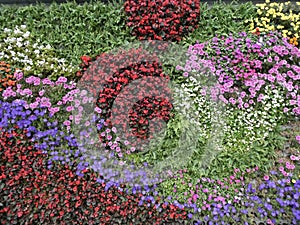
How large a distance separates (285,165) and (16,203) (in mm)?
3105

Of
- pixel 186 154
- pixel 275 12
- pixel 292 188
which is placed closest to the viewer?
pixel 292 188

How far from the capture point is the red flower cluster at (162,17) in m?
4.62

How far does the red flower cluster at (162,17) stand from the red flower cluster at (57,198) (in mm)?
2128

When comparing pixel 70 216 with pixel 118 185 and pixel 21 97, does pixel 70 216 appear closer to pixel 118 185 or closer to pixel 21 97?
pixel 118 185

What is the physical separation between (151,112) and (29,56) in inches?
75.2

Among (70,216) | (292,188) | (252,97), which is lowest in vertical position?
(70,216)

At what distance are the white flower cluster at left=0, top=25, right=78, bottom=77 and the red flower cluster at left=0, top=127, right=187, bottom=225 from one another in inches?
42.0

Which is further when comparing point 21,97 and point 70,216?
point 21,97

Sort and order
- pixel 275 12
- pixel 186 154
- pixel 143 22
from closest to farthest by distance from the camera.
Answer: pixel 186 154 < pixel 143 22 < pixel 275 12

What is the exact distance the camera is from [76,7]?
5.00 m

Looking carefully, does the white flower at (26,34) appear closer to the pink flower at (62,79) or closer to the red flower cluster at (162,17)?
the pink flower at (62,79)

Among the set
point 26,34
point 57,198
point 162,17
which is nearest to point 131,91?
point 162,17

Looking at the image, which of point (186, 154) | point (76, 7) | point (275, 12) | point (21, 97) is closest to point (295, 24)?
point (275, 12)

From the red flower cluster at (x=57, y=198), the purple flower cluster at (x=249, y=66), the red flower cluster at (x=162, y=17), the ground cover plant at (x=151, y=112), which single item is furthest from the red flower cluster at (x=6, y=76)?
the purple flower cluster at (x=249, y=66)
